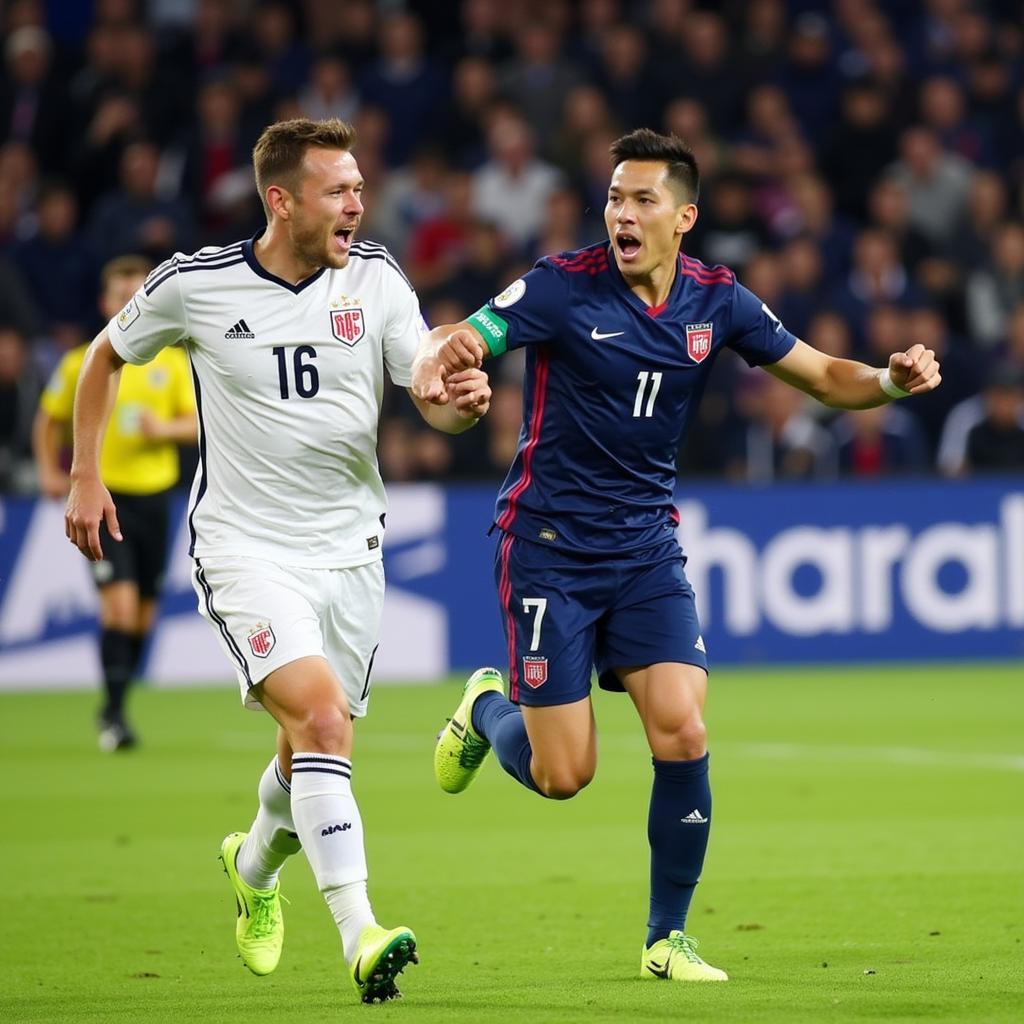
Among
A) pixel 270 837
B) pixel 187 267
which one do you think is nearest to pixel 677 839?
pixel 270 837

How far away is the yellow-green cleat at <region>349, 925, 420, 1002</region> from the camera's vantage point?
529 cm

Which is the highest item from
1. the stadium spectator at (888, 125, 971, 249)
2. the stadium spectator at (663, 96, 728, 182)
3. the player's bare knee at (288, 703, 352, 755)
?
the stadium spectator at (663, 96, 728, 182)

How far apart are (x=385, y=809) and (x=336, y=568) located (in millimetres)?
4029

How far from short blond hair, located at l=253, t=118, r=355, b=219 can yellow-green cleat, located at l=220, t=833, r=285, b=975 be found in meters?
2.08

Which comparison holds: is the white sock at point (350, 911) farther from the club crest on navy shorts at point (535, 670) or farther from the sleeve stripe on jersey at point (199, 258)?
the sleeve stripe on jersey at point (199, 258)

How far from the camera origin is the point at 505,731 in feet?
22.6

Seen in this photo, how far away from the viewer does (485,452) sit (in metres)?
16.0

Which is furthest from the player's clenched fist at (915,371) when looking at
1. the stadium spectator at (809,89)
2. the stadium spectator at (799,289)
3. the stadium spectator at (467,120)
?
the stadium spectator at (809,89)

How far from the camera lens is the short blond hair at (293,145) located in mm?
5980

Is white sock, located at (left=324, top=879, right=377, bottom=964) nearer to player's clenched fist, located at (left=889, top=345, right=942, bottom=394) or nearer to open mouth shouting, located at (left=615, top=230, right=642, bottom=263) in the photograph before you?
open mouth shouting, located at (left=615, top=230, right=642, bottom=263)

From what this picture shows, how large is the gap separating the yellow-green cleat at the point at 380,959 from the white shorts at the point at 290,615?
0.85m

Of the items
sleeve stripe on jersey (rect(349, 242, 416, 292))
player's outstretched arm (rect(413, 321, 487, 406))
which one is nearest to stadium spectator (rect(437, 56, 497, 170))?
sleeve stripe on jersey (rect(349, 242, 416, 292))

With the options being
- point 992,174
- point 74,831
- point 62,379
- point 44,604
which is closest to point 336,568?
point 74,831

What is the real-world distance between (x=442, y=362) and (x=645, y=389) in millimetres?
838
